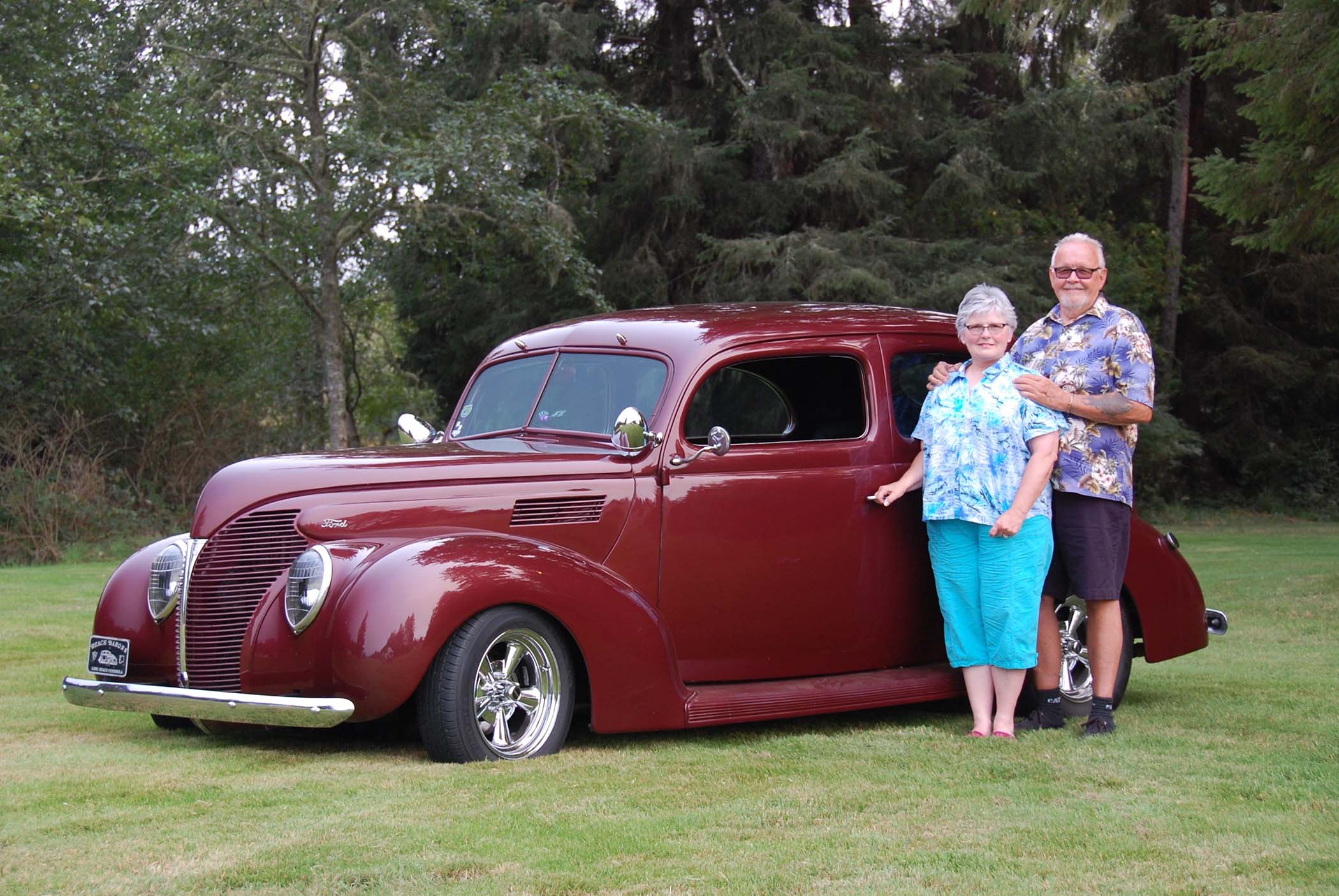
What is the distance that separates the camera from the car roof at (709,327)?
6441 mm

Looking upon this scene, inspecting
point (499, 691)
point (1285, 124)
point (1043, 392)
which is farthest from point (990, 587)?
point (1285, 124)

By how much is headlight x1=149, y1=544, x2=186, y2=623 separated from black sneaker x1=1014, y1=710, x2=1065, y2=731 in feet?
11.5

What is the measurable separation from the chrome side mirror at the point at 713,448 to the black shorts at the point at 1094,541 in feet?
4.56

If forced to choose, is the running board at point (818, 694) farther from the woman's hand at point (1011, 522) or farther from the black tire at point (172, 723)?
the black tire at point (172, 723)

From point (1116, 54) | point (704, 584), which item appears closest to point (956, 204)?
point (1116, 54)

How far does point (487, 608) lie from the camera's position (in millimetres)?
5414

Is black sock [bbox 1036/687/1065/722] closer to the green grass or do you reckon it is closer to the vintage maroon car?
the green grass

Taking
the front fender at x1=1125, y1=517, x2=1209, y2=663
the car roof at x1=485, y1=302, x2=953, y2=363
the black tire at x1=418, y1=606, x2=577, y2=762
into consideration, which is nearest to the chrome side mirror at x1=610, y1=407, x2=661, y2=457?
the car roof at x1=485, y1=302, x2=953, y2=363

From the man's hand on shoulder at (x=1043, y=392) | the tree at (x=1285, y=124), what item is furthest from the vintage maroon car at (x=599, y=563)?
the tree at (x=1285, y=124)

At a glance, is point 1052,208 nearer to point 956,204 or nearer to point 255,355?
point 956,204

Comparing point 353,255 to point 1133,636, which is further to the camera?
point 353,255

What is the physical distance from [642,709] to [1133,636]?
2.75 meters

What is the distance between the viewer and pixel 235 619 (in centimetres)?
568

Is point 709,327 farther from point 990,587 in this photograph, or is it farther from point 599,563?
point 990,587
